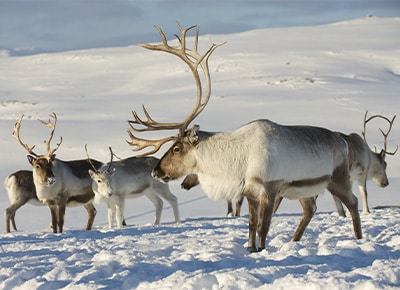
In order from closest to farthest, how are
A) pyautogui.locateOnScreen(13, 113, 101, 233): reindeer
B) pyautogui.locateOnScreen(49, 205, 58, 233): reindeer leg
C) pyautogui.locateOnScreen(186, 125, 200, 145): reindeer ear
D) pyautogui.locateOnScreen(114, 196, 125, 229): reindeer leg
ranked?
pyautogui.locateOnScreen(186, 125, 200, 145): reindeer ear → pyautogui.locateOnScreen(49, 205, 58, 233): reindeer leg → pyautogui.locateOnScreen(13, 113, 101, 233): reindeer → pyautogui.locateOnScreen(114, 196, 125, 229): reindeer leg

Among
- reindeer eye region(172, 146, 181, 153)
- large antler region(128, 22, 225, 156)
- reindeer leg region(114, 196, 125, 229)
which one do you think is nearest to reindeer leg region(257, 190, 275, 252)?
reindeer eye region(172, 146, 181, 153)

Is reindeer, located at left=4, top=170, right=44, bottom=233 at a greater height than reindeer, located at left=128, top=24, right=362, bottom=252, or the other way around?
reindeer, located at left=128, top=24, right=362, bottom=252

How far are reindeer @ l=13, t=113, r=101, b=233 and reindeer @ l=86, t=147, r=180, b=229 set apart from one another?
254 millimetres

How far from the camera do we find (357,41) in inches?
2400

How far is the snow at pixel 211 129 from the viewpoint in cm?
691

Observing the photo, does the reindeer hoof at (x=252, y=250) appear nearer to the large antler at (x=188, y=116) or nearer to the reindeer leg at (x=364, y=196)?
the large antler at (x=188, y=116)

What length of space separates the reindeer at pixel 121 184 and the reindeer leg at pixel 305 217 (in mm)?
4231

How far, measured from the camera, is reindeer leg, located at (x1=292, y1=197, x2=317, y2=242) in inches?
357

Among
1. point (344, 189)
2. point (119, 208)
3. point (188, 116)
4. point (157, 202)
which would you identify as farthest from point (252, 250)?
point (157, 202)

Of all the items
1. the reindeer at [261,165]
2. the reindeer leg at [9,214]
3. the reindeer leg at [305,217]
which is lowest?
the reindeer leg at [9,214]

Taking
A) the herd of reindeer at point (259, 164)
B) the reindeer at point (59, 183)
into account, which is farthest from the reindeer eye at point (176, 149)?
the reindeer at point (59, 183)

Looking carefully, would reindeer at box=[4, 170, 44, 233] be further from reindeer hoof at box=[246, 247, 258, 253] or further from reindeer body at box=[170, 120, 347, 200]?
reindeer hoof at box=[246, 247, 258, 253]

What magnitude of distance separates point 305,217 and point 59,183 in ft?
16.6

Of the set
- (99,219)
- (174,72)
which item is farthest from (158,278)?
(174,72)
